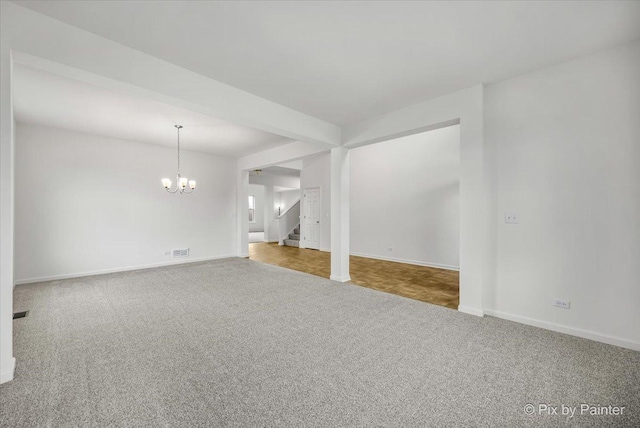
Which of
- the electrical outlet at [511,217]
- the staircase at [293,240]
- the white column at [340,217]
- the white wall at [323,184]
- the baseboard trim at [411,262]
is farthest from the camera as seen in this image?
the staircase at [293,240]

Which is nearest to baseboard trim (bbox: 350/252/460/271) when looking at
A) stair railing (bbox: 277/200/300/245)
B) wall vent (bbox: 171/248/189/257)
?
stair railing (bbox: 277/200/300/245)

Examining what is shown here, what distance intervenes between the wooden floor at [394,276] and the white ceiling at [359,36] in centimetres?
289

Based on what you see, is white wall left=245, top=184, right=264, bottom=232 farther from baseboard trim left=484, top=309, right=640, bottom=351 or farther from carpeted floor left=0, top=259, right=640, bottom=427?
baseboard trim left=484, top=309, right=640, bottom=351

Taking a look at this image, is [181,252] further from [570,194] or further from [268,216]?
[570,194]

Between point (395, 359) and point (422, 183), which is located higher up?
point (422, 183)

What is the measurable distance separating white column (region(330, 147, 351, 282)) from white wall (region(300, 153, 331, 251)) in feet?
11.1

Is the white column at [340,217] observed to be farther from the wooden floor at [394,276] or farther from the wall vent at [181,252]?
the wall vent at [181,252]

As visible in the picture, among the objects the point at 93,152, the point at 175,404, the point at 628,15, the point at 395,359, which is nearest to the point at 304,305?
the point at 395,359

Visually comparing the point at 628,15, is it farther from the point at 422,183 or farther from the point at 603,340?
the point at 422,183

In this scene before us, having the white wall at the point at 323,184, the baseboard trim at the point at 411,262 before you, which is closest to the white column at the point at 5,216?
the baseboard trim at the point at 411,262

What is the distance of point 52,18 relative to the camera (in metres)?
2.13

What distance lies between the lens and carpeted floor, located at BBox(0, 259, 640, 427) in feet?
5.24

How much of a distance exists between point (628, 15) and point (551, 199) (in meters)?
1.59

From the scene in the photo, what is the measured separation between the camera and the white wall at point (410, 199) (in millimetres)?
5852
